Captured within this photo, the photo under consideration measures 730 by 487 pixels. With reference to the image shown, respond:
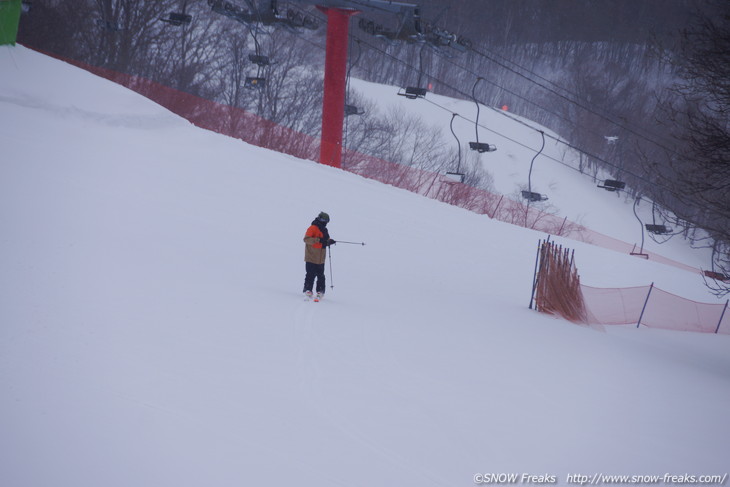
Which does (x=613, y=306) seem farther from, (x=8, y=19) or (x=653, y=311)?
(x=8, y=19)

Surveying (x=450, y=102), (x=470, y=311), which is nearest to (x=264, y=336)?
Answer: (x=470, y=311)

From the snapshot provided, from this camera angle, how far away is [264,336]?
7.16 meters

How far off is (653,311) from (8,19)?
22.0m

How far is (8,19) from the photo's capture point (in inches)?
758

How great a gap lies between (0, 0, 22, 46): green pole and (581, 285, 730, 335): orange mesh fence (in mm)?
19751

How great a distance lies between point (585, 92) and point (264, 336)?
61433mm

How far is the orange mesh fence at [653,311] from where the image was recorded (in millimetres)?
13256

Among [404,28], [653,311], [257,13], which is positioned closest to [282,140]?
[257,13]

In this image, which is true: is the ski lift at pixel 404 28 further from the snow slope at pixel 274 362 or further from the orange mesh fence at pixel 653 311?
the orange mesh fence at pixel 653 311

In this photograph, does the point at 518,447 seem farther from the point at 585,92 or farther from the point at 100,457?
the point at 585,92

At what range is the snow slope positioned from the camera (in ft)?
14.6

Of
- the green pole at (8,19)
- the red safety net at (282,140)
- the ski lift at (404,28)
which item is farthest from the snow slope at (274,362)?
the red safety net at (282,140)

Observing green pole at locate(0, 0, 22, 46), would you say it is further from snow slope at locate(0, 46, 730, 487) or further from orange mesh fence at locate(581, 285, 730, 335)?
orange mesh fence at locate(581, 285, 730, 335)

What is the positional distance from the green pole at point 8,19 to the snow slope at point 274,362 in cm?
490
